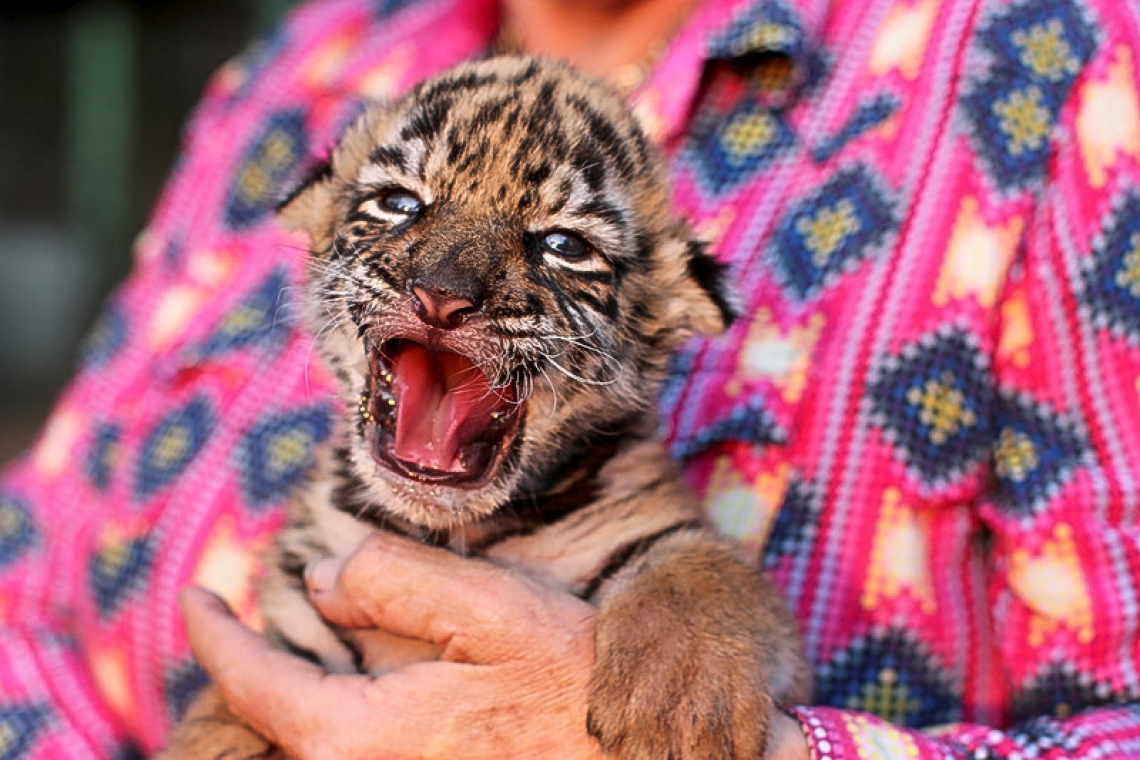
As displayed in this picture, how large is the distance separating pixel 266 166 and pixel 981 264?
5.25 feet

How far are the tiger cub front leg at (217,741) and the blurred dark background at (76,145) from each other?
4560 millimetres

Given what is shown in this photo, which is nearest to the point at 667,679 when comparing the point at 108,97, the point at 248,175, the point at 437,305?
the point at 437,305

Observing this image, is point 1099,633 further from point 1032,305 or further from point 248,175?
point 248,175

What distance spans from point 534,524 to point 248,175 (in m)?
1.23

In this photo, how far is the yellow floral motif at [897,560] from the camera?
1.97 meters

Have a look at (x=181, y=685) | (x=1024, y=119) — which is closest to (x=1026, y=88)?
(x=1024, y=119)

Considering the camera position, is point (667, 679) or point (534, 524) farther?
point (534, 524)

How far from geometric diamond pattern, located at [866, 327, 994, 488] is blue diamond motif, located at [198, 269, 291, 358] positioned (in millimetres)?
1212

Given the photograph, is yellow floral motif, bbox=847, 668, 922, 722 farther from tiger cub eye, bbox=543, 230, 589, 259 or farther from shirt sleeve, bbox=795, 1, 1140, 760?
tiger cub eye, bbox=543, 230, 589, 259

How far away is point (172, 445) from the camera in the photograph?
2475mm

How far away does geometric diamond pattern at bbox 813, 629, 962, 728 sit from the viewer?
1.97m

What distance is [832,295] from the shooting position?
208cm

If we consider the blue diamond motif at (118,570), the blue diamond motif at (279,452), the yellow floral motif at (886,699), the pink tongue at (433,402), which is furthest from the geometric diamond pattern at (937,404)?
the blue diamond motif at (118,570)

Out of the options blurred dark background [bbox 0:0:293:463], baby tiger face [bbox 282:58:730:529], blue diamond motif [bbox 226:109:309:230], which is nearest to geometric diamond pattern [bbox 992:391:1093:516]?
baby tiger face [bbox 282:58:730:529]
